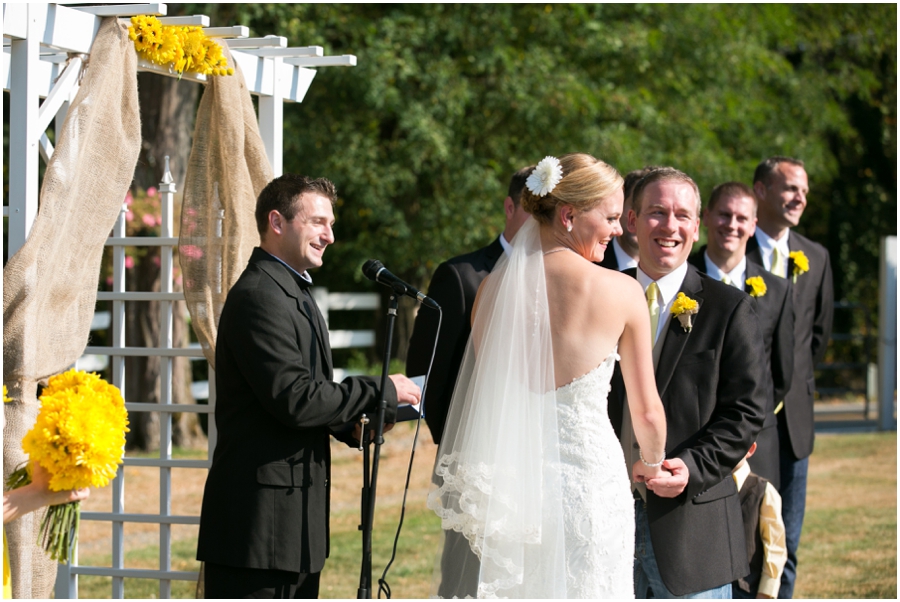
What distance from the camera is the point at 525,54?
11.9 metres

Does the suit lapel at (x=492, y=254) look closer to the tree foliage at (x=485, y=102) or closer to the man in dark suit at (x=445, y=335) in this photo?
the man in dark suit at (x=445, y=335)

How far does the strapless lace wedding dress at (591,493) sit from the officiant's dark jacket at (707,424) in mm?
281

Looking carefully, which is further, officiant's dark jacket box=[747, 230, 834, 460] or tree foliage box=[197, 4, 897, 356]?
tree foliage box=[197, 4, 897, 356]

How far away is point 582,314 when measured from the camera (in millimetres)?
3094

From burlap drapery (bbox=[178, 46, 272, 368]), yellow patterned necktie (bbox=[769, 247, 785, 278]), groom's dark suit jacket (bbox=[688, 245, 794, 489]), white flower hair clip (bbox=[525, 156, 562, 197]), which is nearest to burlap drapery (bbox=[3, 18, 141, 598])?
burlap drapery (bbox=[178, 46, 272, 368])

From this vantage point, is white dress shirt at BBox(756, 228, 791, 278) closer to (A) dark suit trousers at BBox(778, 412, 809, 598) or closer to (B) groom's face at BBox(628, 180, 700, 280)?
(A) dark suit trousers at BBox(778, 412, 809, 598)

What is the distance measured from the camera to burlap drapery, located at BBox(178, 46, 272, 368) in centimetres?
439

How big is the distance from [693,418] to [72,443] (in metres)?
2.02

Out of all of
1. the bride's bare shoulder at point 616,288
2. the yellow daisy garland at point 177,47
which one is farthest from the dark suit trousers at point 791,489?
the yellow daisy garland at point 177,47

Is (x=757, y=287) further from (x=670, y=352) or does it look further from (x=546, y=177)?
(x=546, y=177)

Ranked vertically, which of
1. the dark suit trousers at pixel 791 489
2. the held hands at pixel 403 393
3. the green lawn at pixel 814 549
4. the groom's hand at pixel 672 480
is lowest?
the green lawn at pixel 814 549

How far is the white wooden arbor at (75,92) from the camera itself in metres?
3.71

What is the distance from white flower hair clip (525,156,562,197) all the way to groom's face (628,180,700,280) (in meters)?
0.57

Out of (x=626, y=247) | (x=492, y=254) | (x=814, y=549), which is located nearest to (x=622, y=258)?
(x=626, y=247)
